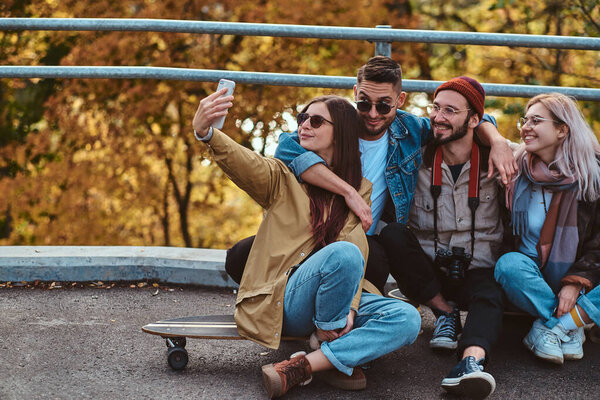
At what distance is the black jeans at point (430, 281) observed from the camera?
3074mm

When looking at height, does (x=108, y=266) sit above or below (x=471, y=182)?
below

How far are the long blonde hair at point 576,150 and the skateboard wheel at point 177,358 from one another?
1.86 metres

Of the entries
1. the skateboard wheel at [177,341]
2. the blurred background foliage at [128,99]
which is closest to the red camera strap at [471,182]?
the skateboard wheel at [177,341]

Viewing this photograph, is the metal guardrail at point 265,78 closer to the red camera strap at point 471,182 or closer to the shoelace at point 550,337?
the red camera strap at point 471,182

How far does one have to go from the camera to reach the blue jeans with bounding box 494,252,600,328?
3.09 m

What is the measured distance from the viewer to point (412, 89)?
4.13m

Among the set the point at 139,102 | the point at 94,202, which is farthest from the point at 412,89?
the point at 94,202

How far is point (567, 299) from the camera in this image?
310 centimetres

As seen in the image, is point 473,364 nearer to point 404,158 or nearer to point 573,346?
point 573,346

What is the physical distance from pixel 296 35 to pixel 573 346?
7.90 feet

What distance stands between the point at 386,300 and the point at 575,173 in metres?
1.14

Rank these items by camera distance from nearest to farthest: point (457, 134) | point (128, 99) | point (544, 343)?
point (544, 343)
point (457, 134)
point (128, 99)

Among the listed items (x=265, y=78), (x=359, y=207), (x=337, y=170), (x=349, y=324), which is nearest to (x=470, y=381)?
A: (x=349, y=324)

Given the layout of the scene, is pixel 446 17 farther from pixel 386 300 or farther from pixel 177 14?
pixel 386 300
